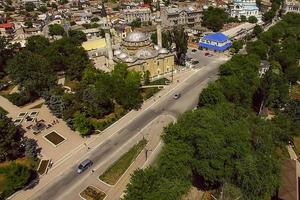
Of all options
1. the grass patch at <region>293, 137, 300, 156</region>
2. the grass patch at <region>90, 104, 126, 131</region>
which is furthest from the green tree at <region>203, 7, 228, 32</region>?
the grass patch at <region>293, 137, 300, 156</region>

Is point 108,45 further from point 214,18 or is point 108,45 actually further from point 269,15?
point 269,15

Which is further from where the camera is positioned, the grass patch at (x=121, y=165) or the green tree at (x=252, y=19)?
the green tree at (x=252, y=19)

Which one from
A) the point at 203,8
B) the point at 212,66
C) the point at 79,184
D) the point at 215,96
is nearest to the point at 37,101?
the point at 79,184

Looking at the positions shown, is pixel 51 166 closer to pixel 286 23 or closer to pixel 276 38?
pixel 276 38

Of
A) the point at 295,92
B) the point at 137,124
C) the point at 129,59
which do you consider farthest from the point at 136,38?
the point at 295,92

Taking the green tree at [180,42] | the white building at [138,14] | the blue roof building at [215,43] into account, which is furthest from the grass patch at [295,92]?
the white building at [138,14]

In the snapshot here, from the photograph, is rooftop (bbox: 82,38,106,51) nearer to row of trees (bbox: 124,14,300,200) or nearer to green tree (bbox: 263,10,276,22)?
row of trees (bbox: 124,14,300,200)

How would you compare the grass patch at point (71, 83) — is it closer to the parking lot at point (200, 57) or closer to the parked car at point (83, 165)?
the parked car at point (83, 165)
